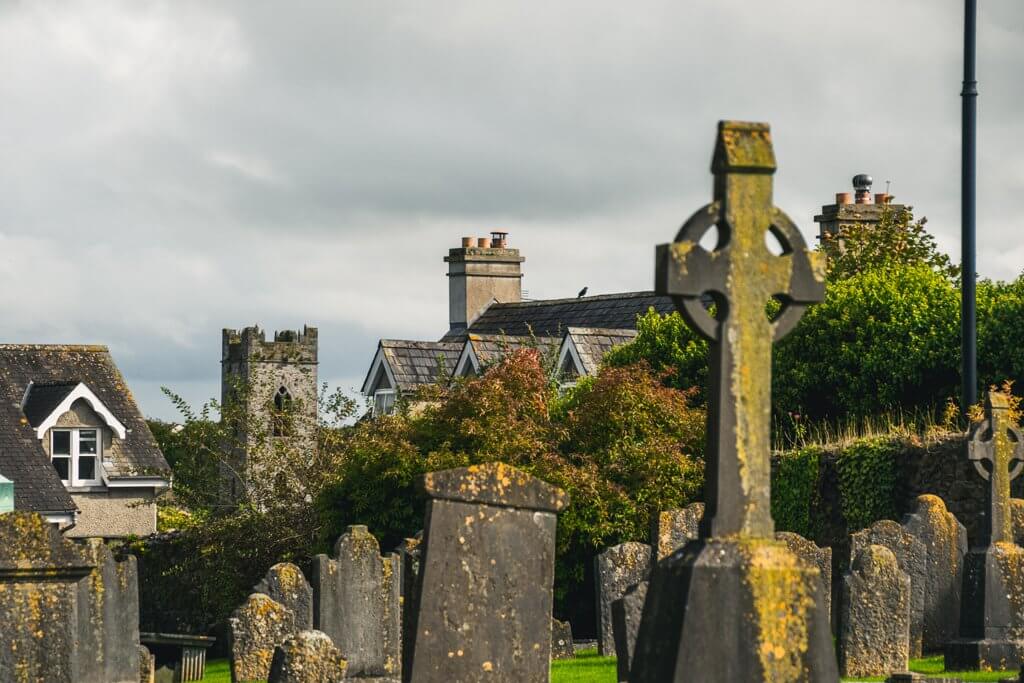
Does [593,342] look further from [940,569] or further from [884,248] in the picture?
[940,569]

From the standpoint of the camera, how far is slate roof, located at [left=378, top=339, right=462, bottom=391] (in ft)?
161

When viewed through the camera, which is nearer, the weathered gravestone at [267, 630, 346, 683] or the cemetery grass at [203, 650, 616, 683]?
the weathered gravestone at [267, 630, 346, 683]

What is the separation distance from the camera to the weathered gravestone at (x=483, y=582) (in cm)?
1254

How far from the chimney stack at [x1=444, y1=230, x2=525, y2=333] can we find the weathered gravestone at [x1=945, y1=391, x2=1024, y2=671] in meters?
39.3

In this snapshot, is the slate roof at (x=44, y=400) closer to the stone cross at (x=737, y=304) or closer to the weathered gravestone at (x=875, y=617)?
the weathered gravestone at (x=875, y=617)

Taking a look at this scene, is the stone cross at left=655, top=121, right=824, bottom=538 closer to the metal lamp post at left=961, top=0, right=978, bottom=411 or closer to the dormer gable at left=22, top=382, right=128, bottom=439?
the metal lamp post at left=961, top=0, right=978, bottom=411

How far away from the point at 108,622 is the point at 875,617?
725cm

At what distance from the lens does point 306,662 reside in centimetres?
1338

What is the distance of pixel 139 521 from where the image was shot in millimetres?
50562

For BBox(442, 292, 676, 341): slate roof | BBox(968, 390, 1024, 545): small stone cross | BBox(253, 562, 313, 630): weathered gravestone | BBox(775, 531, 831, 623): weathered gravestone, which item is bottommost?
BBox(253, 562, 313, 630): weathered gravestone

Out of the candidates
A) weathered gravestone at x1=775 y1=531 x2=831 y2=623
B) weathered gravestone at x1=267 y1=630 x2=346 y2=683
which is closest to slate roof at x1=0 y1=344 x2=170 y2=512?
weathered gravestone at x1=775 y1=531 x2=831 y2=623

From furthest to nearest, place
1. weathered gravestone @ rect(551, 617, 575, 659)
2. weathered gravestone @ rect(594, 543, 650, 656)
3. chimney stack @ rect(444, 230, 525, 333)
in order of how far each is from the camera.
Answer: chimney stack @ rect(444, 230, 525, 333)
weathered gravestone @ rect(551, 617, 575, 659)
weathered gravestone @ rect(594, 543, 650, 656)

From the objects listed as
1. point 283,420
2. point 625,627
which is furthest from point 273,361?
point 625,627

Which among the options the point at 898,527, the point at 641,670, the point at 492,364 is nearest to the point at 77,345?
the point at 492,364
